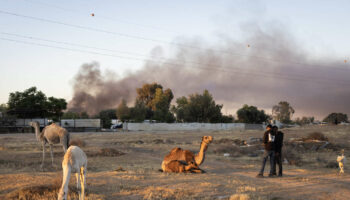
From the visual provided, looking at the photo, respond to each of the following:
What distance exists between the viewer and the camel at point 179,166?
14.8 m

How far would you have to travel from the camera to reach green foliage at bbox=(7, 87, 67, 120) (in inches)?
3095

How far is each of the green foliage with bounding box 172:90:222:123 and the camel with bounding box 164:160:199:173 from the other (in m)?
89.6

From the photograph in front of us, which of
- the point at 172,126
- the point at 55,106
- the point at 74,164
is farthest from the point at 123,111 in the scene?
the point at 74,164

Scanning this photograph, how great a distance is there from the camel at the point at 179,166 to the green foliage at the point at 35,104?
6850cm

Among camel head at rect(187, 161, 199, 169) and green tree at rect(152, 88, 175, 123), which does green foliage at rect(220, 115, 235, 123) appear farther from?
camel head at rect(187, 161, 199, 169)

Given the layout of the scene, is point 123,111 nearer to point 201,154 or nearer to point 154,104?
point 154,104

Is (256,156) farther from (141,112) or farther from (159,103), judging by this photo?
(159,103)

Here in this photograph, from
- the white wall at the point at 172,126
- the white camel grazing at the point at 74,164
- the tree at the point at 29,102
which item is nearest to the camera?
the white camel grazing at the point at 74,164

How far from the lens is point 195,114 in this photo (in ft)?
345

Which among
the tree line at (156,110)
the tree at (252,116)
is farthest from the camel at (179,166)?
the tree at (252,116)

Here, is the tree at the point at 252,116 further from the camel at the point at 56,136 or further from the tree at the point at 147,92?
the camel at the point at 56,136

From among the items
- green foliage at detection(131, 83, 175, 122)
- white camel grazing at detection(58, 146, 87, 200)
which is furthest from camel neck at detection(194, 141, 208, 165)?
green foliage at detection(131, 83, 175, 122)

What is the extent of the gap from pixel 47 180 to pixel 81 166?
145 inches

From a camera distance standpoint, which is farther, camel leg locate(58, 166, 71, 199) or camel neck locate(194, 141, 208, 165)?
camel neck locate(194, 141, 208, 165)
